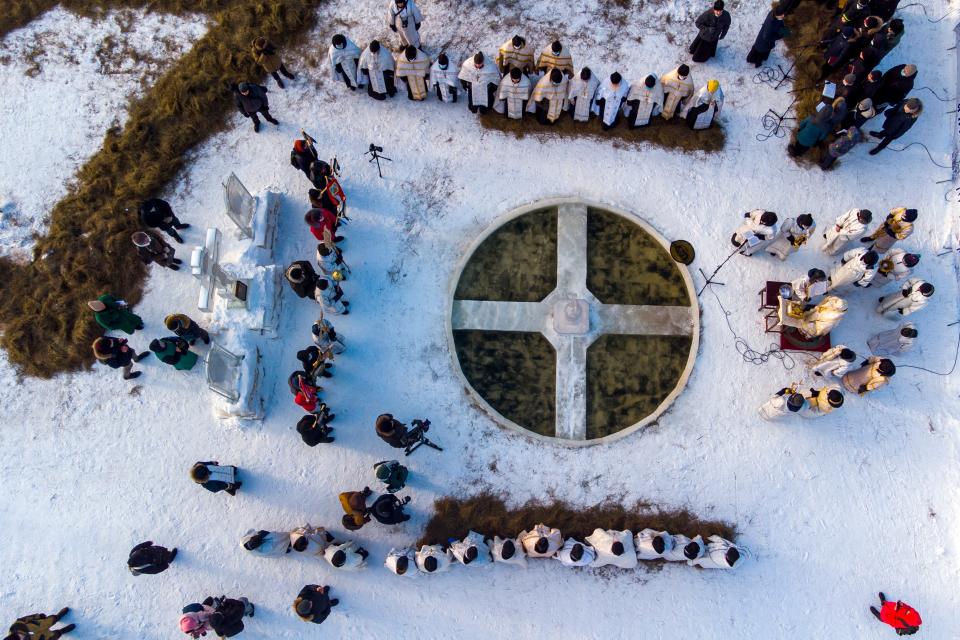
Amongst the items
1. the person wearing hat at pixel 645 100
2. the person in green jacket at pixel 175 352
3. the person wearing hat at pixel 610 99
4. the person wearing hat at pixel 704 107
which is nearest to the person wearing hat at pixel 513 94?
the person wearing hat at pixel 610 99

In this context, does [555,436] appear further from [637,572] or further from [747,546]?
[747,546]

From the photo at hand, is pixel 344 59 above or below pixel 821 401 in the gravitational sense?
above

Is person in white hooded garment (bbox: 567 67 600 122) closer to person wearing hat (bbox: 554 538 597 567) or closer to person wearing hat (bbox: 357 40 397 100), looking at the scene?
person wearing hat (bbox: 357 40 397 100)

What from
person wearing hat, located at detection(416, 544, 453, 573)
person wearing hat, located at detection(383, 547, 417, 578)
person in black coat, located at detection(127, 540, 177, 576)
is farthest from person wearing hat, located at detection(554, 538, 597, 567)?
person in black coat, located at detection(127, 540, 177, 576)

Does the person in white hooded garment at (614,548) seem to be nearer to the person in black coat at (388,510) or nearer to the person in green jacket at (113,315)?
the person in black coat at (388,510)

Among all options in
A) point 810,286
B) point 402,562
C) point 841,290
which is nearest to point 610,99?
point 810,286

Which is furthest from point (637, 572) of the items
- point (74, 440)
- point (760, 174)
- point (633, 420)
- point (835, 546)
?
point (74, 440)

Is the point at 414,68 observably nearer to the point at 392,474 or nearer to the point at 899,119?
the point at 392,474
